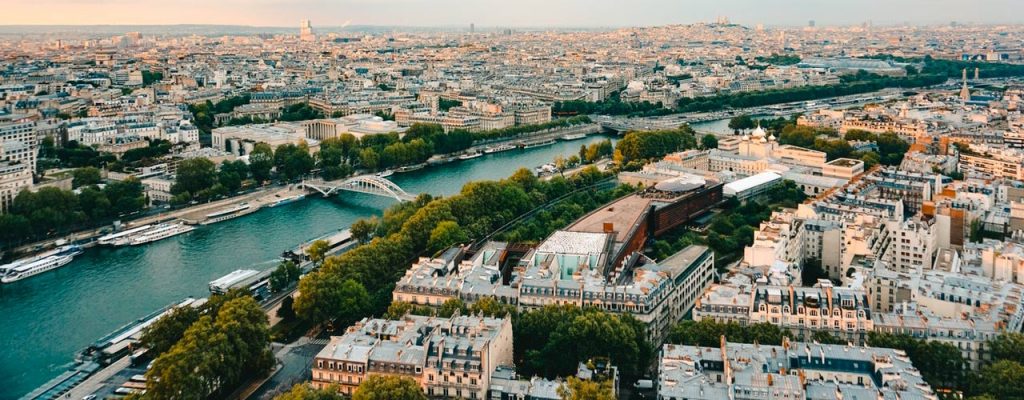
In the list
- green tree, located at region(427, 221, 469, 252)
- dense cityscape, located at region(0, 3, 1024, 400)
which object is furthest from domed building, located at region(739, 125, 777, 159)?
green tree, located at region(427, 221, 469, 252)

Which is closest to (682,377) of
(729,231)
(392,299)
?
(392,299)

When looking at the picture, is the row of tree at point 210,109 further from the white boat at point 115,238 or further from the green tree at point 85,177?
the white boat at point 115,238

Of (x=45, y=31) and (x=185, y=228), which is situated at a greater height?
(x=45, y=31)

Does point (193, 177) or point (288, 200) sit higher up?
point (193, 177)

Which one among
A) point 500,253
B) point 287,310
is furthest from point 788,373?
point 287,310

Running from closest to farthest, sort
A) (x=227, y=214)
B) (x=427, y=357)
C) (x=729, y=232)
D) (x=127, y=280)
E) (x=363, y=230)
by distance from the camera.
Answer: (x=427, y=357) < (x=127, y=280) < (x=729, y=232) < (x=363, y=230) < (x=227, y=214)

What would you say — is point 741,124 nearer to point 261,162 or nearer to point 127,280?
point 261,162

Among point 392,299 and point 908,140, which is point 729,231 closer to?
point 392,299
